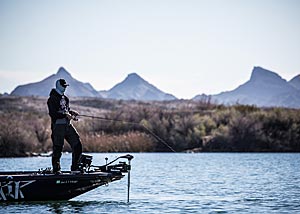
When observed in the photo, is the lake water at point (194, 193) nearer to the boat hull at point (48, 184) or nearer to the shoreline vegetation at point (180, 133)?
the boat hull at point (48, 184)

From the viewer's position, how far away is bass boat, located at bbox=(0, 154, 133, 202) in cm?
1916

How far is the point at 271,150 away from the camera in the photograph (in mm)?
→ 52750

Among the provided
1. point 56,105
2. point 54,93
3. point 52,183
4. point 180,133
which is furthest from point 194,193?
point 180,133

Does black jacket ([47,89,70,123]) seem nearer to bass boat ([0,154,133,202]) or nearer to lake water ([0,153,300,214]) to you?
bass boat ([0,154,133,202])

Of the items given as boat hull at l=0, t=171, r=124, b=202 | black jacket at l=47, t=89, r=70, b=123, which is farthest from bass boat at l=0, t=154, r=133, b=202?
black jacket at l=47, t=89, r=70, b=123

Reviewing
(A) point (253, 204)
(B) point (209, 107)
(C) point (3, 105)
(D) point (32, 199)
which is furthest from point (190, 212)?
(C) point (3, 105)

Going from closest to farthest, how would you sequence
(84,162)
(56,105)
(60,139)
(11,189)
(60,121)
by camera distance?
1. (11,189)
2. (56,105)
3. (60,121)
4. (60,139)
5. (84,162)

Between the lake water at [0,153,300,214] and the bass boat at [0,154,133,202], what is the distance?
0.24m

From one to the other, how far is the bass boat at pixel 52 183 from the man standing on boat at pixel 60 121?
1.01 feet

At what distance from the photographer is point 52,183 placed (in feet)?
63.9

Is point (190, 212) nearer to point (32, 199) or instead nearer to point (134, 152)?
point (32, 199)

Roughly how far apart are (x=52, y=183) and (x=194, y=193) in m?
5.36

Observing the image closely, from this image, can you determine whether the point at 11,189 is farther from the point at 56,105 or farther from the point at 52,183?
the point at 56,105

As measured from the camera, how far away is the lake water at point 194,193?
19.2m
